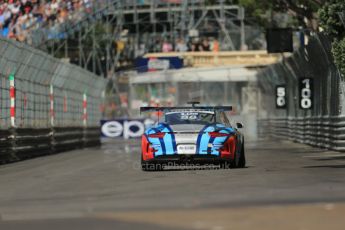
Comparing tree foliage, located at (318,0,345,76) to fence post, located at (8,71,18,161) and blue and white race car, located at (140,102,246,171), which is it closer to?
blue and white race car, located at (140,102,246,171)

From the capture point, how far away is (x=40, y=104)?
27.5 metres

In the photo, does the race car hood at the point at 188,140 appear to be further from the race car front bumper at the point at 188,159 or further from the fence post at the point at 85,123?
the fence post at the point at 85,123

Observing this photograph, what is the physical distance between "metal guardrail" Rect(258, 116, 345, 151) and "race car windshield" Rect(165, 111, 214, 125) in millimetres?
7891

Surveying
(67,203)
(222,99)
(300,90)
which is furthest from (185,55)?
(67,203)

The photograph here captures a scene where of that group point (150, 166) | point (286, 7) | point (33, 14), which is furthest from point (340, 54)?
point (33, 14)

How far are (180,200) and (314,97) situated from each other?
20203 mm

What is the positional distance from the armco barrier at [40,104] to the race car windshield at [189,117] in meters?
6.08

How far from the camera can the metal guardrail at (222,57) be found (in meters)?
60.6

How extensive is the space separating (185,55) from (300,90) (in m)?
31.1

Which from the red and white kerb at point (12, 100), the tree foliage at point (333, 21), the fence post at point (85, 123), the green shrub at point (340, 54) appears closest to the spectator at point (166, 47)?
the fence post at point (85, 123)

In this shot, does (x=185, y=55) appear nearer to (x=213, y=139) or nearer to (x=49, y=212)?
Result: (x=213, y=139)

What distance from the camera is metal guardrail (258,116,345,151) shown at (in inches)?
941

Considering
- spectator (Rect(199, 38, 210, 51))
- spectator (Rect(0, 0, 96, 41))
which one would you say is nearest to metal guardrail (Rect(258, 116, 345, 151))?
spectator (Rect(0, 0, 96, 41))

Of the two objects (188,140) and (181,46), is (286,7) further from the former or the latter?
(181,46)
